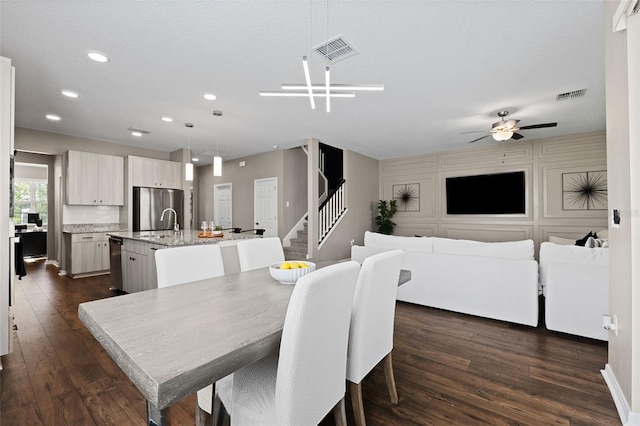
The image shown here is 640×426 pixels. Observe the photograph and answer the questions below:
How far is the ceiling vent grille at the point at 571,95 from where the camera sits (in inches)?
137

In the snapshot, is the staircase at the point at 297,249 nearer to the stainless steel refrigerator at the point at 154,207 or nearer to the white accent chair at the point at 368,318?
the stainless steel refrigerator at the point at 154,207

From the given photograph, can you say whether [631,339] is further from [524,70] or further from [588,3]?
[524,70]

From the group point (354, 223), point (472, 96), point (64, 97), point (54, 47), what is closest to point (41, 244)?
point (64, 97)

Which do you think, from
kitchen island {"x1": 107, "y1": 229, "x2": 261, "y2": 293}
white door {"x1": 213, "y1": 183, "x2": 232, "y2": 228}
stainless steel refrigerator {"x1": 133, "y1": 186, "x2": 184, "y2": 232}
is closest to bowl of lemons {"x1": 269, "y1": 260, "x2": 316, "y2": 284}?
kitchen island {"x1": 107, "y1": 229, "x2": 261, "y2": 293}

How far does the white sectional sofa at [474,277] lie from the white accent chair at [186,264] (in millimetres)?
2381

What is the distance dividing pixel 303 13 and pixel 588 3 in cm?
203

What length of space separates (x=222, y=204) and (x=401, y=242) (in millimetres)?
5642

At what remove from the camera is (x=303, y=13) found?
6.91 ft

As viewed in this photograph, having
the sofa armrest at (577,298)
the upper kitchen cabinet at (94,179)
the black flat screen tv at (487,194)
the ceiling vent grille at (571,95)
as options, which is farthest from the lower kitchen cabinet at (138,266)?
the black flat screen tv at (487,194)

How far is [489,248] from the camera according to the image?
3.33m

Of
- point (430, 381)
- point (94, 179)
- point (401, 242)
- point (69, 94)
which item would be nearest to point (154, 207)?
point (94, 179)

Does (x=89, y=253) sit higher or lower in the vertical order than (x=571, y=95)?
lower

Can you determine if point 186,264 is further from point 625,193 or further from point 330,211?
point 330,211

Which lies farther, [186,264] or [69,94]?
[69,94]
